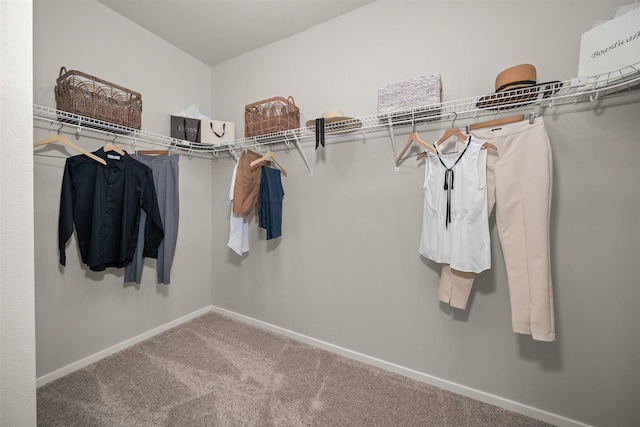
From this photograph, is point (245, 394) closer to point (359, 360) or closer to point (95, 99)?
point (359, 360)

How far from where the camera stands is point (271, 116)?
204 cm

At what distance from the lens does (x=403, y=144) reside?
5.91ft

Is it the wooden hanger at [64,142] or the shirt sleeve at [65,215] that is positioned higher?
the wooden hanger at [64,142]

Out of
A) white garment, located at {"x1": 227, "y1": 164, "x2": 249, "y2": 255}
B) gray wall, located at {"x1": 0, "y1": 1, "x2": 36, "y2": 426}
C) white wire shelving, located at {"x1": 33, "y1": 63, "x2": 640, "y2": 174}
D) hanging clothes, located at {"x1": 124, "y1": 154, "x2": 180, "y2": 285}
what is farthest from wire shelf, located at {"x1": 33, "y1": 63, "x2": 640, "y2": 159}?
gray wall, located at {"x1": 0, "y1": 1, "x2": 36, "y2": 426}

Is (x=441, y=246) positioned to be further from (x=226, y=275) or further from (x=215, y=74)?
(x=215, y=74)

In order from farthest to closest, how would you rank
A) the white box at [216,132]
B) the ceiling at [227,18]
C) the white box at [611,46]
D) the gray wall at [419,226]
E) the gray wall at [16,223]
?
1. the white box at [216,132]
2. the ceiling at [227,18]
3. the gray wall at [419,226]
4. the white box at [611,46]
5. the gray wall at [16,223]

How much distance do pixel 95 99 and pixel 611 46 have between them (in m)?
2.82

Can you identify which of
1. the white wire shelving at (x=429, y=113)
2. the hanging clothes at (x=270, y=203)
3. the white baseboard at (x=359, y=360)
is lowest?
the white baseboard at (x=359, y=360)

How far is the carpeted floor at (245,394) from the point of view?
1.42 meters

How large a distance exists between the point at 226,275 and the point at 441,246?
211 cm

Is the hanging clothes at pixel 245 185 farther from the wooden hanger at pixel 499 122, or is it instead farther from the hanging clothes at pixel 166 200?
the wooden hanger at pixel 499 122

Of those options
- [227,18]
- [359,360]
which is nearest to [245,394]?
[359,360]


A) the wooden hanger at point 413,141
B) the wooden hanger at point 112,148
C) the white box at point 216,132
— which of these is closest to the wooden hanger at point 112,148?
the wooden hanger at point 112,148

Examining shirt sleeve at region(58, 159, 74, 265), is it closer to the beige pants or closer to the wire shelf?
the wire shelf
